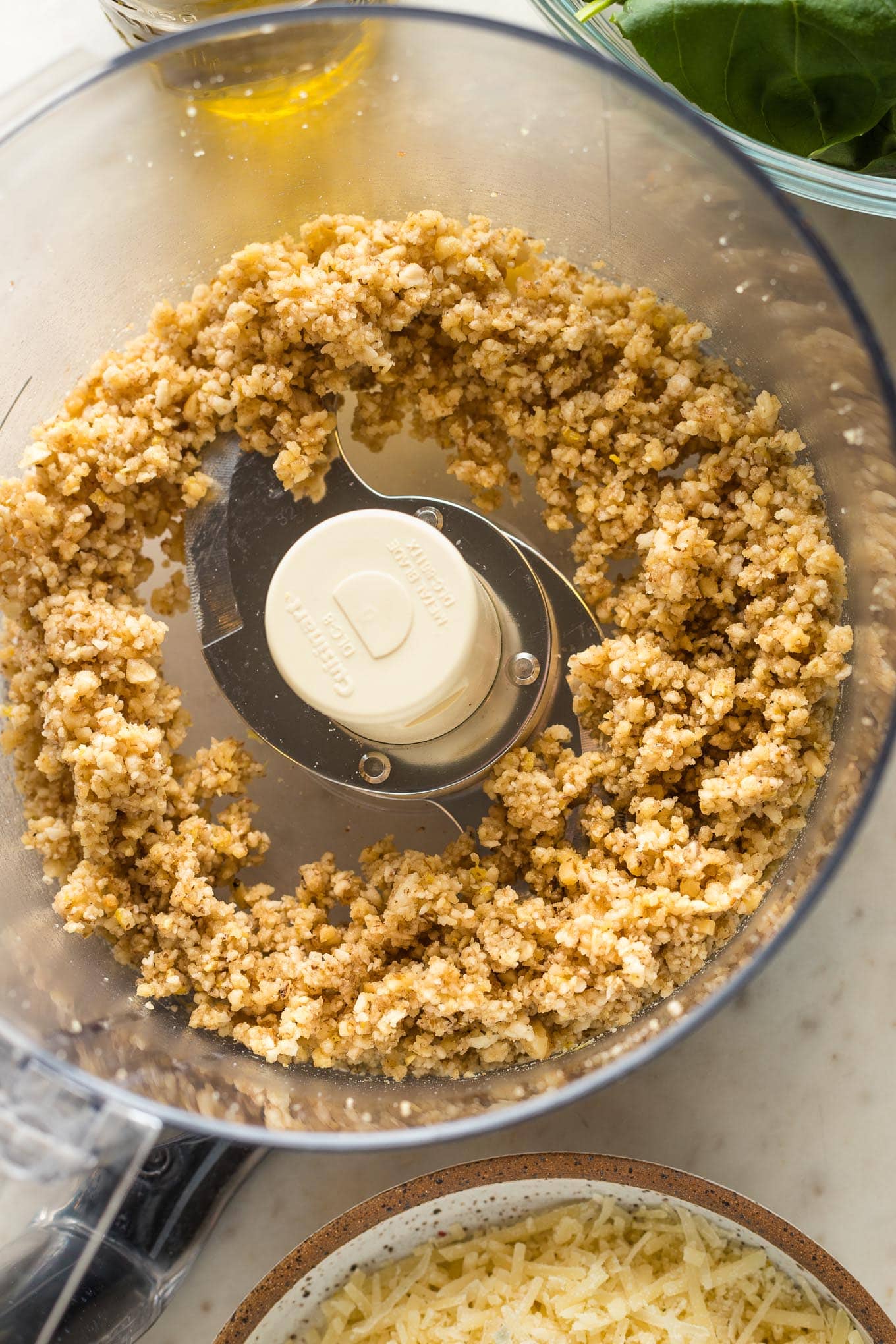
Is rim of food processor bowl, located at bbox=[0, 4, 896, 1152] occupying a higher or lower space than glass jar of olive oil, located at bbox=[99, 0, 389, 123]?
lower

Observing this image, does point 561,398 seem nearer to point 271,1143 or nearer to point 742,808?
point 742,808

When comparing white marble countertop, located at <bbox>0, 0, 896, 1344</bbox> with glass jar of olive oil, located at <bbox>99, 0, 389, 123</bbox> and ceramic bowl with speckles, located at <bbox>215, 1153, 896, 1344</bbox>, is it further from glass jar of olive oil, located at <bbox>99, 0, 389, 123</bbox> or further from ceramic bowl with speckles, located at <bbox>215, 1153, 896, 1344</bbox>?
glass jar of olive oil, located at <bbox>99, 0, 389, 123</bbox>

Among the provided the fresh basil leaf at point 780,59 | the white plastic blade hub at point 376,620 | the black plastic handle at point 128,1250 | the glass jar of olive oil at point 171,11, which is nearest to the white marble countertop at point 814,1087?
the black plastic handle at point 128,1250

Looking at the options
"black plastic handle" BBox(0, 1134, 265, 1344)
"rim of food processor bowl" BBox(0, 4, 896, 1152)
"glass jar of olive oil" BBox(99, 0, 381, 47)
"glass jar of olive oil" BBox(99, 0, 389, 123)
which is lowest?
"black plastic handle" BBox(0, 1134, 265, 1344)

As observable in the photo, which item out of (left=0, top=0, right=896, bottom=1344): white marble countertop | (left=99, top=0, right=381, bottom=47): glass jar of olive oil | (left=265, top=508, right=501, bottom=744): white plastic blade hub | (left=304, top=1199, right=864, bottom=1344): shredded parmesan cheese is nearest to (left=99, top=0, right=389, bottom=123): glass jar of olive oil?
(left=99, top=0, right=381, bottom=47): glass jar of olive oil

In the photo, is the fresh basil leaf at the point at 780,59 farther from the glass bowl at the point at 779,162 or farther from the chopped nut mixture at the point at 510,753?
the chopped nut mixture at the point at 510,753

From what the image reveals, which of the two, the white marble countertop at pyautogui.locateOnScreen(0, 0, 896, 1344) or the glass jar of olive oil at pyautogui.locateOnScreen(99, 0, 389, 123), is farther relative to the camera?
the white marble countertop at pyautogui.locateOnScreen(0, 0, 896, 1344)

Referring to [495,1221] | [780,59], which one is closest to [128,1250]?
[495,1221]
